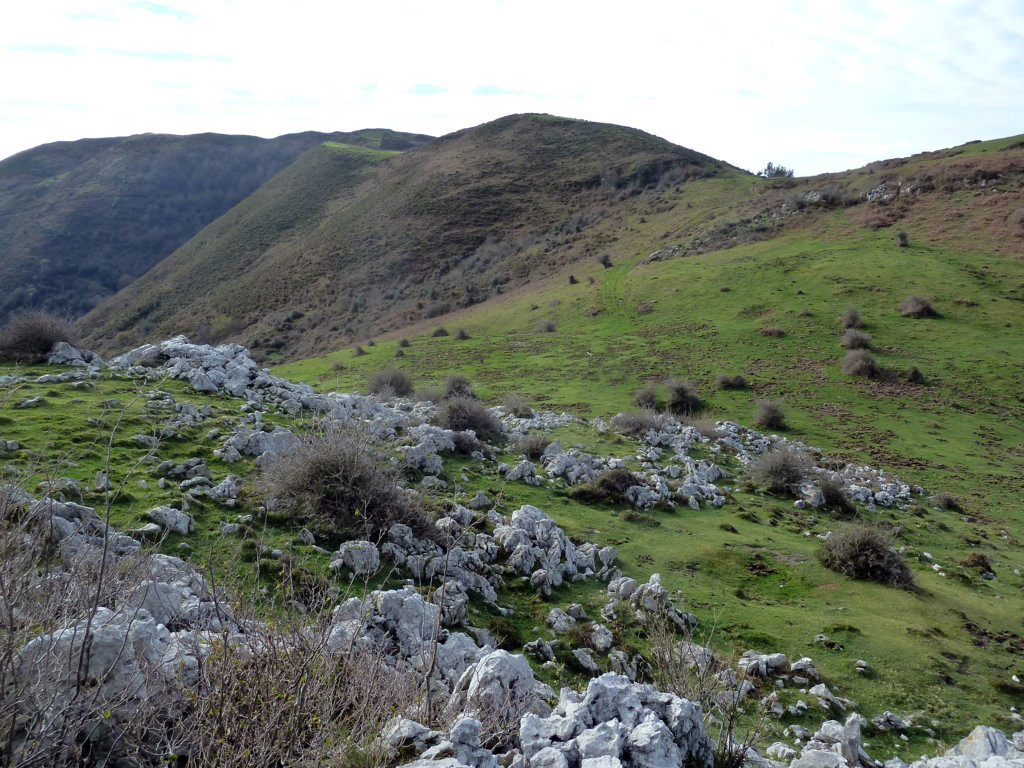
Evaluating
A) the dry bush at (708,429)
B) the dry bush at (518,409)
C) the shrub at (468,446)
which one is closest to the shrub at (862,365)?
the dry bush at (708,429)

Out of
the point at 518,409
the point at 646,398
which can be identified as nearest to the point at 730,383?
the point at 646,398

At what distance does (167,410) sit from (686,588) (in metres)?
10.1

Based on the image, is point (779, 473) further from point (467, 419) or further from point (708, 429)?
point (467, 419)

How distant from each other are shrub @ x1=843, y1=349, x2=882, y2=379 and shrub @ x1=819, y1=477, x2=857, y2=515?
1228 cm

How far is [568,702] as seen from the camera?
4484mm

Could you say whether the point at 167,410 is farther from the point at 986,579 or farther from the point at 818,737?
the point at 986,579

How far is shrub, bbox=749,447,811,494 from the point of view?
50.8ft

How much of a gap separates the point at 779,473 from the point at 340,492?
1174cm

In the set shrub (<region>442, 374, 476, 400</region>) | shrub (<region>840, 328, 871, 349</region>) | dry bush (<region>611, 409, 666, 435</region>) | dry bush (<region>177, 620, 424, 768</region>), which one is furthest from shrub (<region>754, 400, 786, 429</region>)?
dry bush (<region>177, 620, 424, 768</region>)

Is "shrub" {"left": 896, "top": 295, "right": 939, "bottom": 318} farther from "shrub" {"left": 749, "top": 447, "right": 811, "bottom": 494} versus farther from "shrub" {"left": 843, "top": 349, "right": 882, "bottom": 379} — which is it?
"shrub" {"left": 749, "top": 447, "right": 811, "bottom": 494}

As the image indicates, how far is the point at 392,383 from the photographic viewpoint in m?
25.4

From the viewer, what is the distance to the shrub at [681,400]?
23531mm

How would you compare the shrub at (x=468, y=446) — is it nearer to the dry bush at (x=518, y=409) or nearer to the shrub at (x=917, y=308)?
the dry bush at (x=518, y=409)

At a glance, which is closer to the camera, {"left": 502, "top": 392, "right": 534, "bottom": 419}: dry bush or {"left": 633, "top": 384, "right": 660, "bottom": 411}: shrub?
{"left": 502, "top": 392, "right": 534, "bottom": 419}: dry bush
